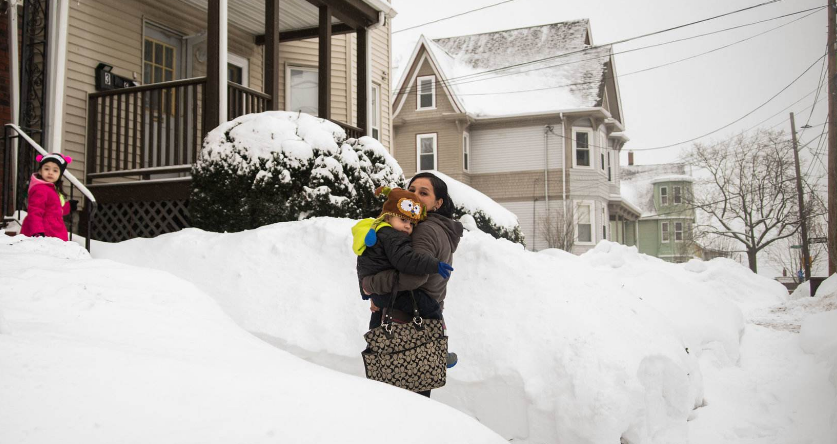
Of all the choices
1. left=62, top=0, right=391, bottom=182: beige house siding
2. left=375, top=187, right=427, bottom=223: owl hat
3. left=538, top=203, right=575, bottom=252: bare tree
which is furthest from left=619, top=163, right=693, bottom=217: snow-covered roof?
left=375, top=187, right=427, bottom=223: owl hat

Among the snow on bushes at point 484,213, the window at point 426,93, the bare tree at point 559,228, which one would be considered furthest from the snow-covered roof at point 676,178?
the snow on bushes at point 484,213

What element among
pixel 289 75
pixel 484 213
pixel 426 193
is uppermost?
pixel 289 75

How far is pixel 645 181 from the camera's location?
37562mm

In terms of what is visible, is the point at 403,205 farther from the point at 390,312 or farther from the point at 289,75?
the point at 289,75

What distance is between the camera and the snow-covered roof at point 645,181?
3644 centimetres

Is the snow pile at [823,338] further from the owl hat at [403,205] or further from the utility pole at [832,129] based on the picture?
the utility pole at [832,129]

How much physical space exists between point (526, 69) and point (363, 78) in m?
15.4

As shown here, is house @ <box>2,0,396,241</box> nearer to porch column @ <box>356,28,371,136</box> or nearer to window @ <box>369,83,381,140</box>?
porch column @ <box>356,28,371,136</box>

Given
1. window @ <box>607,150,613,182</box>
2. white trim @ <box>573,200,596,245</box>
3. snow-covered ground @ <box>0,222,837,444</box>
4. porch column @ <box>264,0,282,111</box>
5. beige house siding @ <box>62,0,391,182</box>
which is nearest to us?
snow-covered ground @ <box>0,222,837,444</box>

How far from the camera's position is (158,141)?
8445 millimetres

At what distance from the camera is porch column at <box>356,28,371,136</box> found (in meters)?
11.6

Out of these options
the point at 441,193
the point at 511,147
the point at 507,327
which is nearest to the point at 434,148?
the point at 511,147

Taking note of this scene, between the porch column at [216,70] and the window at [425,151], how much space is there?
16.1 metres

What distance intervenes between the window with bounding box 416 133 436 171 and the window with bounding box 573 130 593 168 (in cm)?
541
